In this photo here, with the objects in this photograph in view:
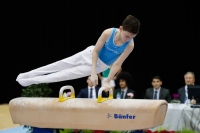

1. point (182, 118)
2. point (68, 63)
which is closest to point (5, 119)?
point (182, 118)

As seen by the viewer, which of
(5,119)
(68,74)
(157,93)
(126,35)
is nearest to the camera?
(126,35)

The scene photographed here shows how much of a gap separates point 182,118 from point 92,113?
2779mm

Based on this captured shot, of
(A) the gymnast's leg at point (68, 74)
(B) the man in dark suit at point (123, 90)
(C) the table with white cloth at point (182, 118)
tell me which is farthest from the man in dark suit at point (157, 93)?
(A) the gymnast's leg at point (68, 74)

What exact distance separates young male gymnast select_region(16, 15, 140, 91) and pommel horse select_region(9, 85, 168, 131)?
0.29m

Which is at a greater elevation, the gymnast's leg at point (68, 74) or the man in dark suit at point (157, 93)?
the gymnast's leg at point (68, 74)

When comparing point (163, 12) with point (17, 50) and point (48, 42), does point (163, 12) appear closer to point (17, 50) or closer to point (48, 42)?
point (48, 42)

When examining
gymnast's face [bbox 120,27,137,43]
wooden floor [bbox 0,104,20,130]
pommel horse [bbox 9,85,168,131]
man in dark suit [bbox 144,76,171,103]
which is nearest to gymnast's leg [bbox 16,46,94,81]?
pommel horse [bbox 9,85,168,131]

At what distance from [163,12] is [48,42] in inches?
155

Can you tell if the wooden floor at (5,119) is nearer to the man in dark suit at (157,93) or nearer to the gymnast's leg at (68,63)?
the man in dark suit at (157,93)

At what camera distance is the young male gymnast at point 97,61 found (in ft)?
15.8

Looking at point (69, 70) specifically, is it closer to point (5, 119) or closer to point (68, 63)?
point (68, 63)

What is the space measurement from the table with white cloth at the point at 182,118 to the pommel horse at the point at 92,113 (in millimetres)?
2204

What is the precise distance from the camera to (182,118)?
6941 millimetres

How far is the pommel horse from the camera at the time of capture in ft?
14.8
